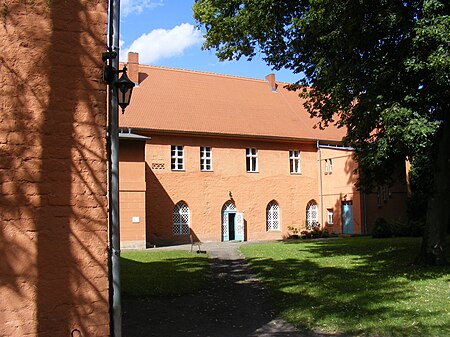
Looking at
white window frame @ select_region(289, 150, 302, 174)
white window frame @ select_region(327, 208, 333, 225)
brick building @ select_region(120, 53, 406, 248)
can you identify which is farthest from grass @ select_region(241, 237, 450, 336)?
white window frame @ select_region(289, 150, 302, 174)

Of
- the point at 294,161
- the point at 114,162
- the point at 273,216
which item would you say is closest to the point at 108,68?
the point at 114,162

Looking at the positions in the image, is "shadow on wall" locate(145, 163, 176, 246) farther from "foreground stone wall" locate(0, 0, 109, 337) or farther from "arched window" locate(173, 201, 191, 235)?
"foreground stone wall" locate(0, 0, 109, 337)

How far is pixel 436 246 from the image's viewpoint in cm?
1526

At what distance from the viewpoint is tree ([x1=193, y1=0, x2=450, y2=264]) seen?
41.1 feet

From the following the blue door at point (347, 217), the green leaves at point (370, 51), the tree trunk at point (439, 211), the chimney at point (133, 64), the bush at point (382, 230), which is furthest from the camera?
the blue door at point (347, 217)

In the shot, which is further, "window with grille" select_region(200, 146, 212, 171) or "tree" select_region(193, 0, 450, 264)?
"window with grille" select_region(200, 146, 212, 171)

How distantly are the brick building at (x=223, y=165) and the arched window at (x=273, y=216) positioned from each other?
75 mm

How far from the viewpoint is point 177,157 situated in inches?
1329

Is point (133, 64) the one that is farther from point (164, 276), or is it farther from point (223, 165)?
point (164, 276)

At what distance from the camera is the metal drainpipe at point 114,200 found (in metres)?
6.86

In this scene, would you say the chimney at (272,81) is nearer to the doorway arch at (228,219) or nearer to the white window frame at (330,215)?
the white window frame at (330,215)

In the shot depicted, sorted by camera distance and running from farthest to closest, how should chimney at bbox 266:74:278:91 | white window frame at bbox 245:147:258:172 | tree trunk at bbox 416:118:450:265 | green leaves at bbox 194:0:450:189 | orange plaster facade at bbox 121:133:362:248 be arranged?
chimney at bbox 266:74:278:91 < white window frame at bbox 245:147:258:172 < orange plaster facade at bbox 121:133:362:248 < tree trunk at bbox 416:118:450:265 < green leaves at bbox 194:0:450:189

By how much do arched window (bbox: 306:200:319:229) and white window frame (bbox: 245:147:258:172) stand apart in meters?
5.64

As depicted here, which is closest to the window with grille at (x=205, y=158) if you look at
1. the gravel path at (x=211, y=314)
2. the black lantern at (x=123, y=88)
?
the gravel path at (x=211, y=314)
